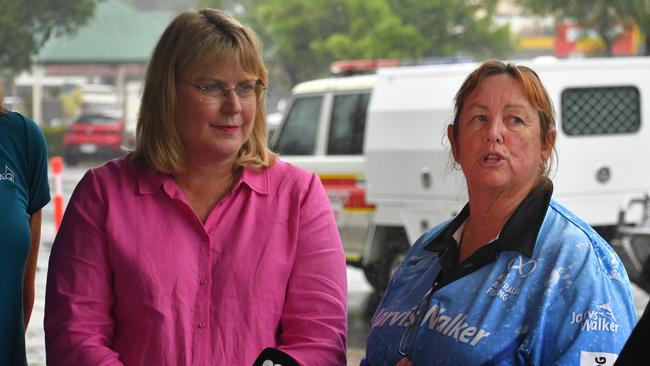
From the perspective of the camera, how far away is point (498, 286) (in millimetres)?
2531

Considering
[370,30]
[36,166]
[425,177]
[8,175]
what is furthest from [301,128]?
[370,30]

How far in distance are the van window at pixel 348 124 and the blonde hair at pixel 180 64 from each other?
756 centimetres

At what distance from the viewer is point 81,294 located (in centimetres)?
300

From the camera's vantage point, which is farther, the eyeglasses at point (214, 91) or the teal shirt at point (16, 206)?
the teal shirt at point (16, 206)

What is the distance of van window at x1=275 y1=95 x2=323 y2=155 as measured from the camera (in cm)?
1115

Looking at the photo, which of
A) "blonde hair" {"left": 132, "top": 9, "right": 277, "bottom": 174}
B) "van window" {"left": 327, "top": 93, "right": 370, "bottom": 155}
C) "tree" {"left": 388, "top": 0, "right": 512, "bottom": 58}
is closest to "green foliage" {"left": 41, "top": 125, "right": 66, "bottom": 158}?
"tree" {"left": 388, "top": 0, "right": 512, "bottom": 58}

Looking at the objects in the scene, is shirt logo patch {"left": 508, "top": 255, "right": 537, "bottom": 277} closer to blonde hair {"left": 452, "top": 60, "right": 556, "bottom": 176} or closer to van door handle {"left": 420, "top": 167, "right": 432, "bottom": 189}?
blonde hair {"left": 452, "top": 60, "right": 556, "bottom": 176}

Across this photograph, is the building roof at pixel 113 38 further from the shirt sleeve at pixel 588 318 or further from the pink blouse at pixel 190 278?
the shirt sleeve at pixel 588 318

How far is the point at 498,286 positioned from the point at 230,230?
840 mm

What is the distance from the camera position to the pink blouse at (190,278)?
295 centimetres

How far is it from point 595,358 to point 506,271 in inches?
11.2

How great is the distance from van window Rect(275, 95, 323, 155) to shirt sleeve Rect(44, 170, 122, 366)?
315 inches

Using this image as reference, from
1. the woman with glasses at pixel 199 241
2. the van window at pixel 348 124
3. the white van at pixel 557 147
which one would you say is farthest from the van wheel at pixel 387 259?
the woman with glasses at pixel 199 241

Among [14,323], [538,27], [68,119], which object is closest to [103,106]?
[68,119]
